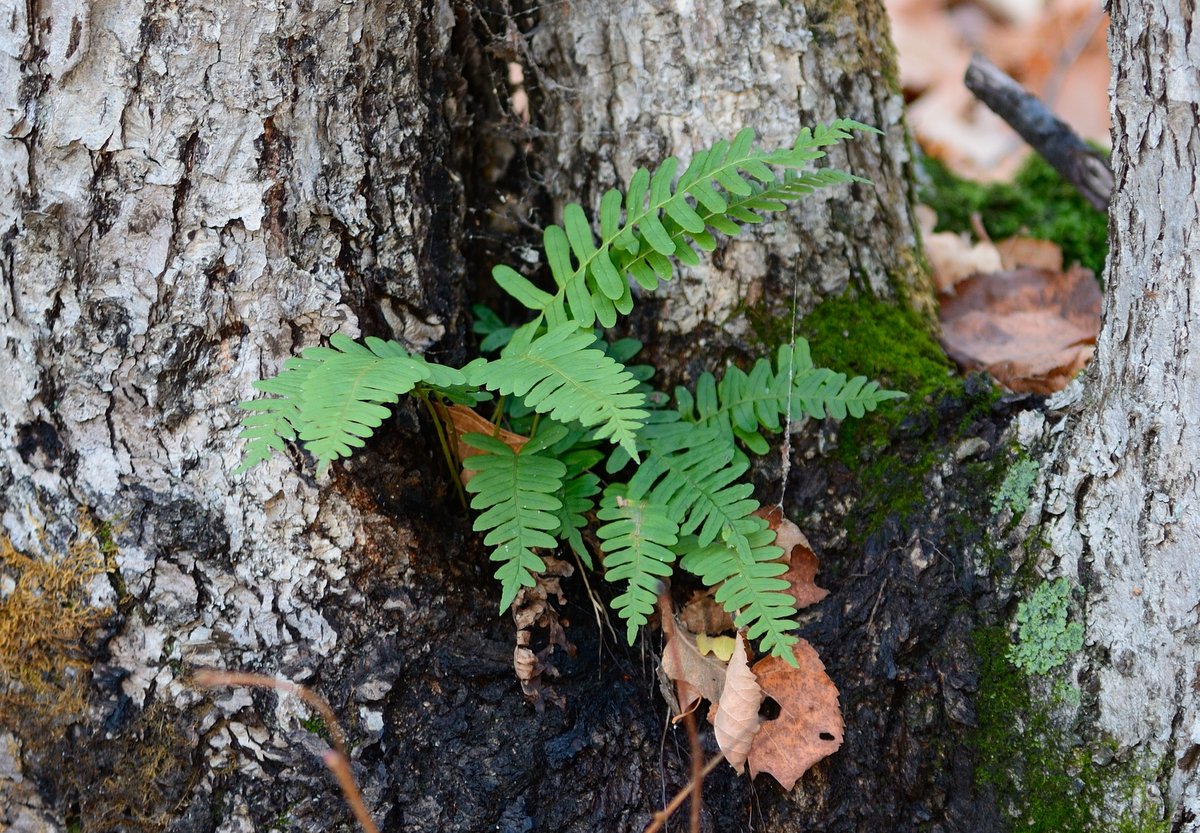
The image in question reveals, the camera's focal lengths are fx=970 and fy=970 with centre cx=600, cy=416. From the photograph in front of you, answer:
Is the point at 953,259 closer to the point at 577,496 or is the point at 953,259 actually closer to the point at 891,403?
the point at 891,403

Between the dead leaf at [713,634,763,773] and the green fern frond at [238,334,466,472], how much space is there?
855 mm

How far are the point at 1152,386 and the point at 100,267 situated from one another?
7.10 feet

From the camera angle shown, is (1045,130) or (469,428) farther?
(1045,130)

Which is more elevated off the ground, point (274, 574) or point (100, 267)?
point (100, 267)

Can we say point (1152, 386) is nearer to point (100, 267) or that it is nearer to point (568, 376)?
point (568, 376)

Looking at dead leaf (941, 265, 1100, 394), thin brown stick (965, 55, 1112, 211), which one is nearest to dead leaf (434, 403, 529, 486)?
dead leaf (941, 265, 1100, 394)

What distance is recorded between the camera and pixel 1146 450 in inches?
74.2

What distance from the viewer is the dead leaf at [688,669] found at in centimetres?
219

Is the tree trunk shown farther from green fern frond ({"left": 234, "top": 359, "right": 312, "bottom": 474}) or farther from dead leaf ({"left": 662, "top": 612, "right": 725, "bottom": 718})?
green fern frond ({"left": 234, "top": 359, "right": 312, "bottom": 474})

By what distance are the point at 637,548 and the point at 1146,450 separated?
103 cm

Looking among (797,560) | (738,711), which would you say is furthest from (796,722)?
(797,560)

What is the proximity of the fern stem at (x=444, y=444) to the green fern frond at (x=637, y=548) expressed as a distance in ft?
1.25

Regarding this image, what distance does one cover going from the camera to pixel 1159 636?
6.24 feet

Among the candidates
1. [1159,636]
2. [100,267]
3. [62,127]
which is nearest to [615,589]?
[1159,636]
